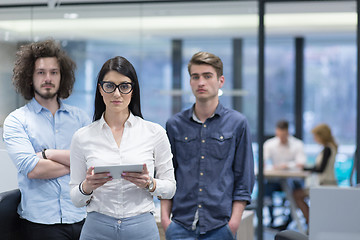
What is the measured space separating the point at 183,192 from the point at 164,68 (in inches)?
82.1

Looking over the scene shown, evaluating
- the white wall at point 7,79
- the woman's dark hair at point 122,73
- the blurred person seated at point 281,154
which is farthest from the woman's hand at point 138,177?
the blurred person seated at point 281,154

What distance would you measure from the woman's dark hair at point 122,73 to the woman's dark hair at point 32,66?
0.71m

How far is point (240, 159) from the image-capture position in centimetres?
263

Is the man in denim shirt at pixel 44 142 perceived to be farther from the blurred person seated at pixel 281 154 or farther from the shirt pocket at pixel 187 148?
the blurred person seated at pixel 281 154

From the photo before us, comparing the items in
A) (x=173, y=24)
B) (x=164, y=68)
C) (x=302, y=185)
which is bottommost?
(x=302, y=185)

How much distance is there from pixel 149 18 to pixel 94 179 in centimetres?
278

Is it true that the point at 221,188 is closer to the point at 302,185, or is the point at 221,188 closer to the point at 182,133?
the point at 182,133

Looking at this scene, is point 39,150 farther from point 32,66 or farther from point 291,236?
point 291,236

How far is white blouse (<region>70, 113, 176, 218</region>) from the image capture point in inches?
80.8

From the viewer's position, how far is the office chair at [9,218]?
275cm

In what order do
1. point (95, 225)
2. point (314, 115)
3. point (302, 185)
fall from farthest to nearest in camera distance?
1. point (314, 115)
2. point (302, 185)
3. point (95, 225)

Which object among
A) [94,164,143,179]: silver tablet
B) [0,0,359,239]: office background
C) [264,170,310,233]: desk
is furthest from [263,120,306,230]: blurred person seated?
[94,164,143,179]: silver tablet

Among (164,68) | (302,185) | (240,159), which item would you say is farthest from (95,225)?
(302,185)

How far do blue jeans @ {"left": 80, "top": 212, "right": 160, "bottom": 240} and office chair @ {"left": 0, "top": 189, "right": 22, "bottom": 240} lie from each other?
2.89 feet
